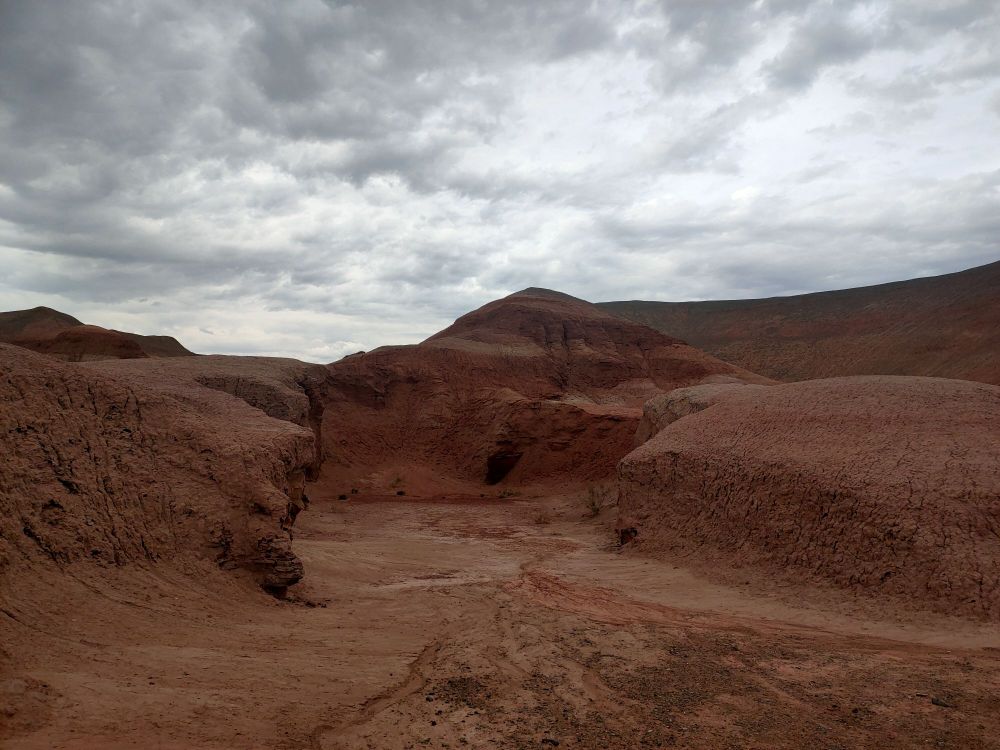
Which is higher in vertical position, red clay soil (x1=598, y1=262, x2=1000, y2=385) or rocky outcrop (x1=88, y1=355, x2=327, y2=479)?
red clay soil (x1=598, y1=262, x2=1000, y2=385)

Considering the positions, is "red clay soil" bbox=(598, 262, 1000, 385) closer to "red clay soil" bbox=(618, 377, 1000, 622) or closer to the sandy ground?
"red clay soil" bbox=(618, 377, 1000, 622)

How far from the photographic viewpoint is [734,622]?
634 cm

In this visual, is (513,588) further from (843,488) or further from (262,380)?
(262,380)

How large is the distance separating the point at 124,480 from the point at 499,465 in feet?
50.3

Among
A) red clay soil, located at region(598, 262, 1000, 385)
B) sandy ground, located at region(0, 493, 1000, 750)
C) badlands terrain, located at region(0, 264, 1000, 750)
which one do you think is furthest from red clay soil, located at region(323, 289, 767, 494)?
red clay soil, located at region(598, 262, 1000, 385)

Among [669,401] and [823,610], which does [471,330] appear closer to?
[669,401]

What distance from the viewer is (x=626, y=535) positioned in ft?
35.3

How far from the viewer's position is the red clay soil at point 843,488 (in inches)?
263

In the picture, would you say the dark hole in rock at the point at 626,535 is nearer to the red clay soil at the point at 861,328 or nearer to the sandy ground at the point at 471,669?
the sandy ground at the point at 471,669

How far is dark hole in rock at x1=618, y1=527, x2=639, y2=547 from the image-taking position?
1055cm

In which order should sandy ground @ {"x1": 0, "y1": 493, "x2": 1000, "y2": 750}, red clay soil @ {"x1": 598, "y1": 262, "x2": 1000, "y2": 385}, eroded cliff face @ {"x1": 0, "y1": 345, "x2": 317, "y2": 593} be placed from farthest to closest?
red clay soil @ {"x1": 598, "y1": 262, "x2": 1000, "y2": 385}, eroded cliff face @ {"x1": 0, "y1": 345, "x2": 317, "y2": 593}, sandy ground @ {"x1": 0, "y1": 493, "x2": 1000, "y2": 750}

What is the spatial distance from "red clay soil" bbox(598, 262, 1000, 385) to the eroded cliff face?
3340 cm

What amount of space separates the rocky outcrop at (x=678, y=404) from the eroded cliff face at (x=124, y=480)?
802 cm

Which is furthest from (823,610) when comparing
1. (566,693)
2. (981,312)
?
(981,312)
